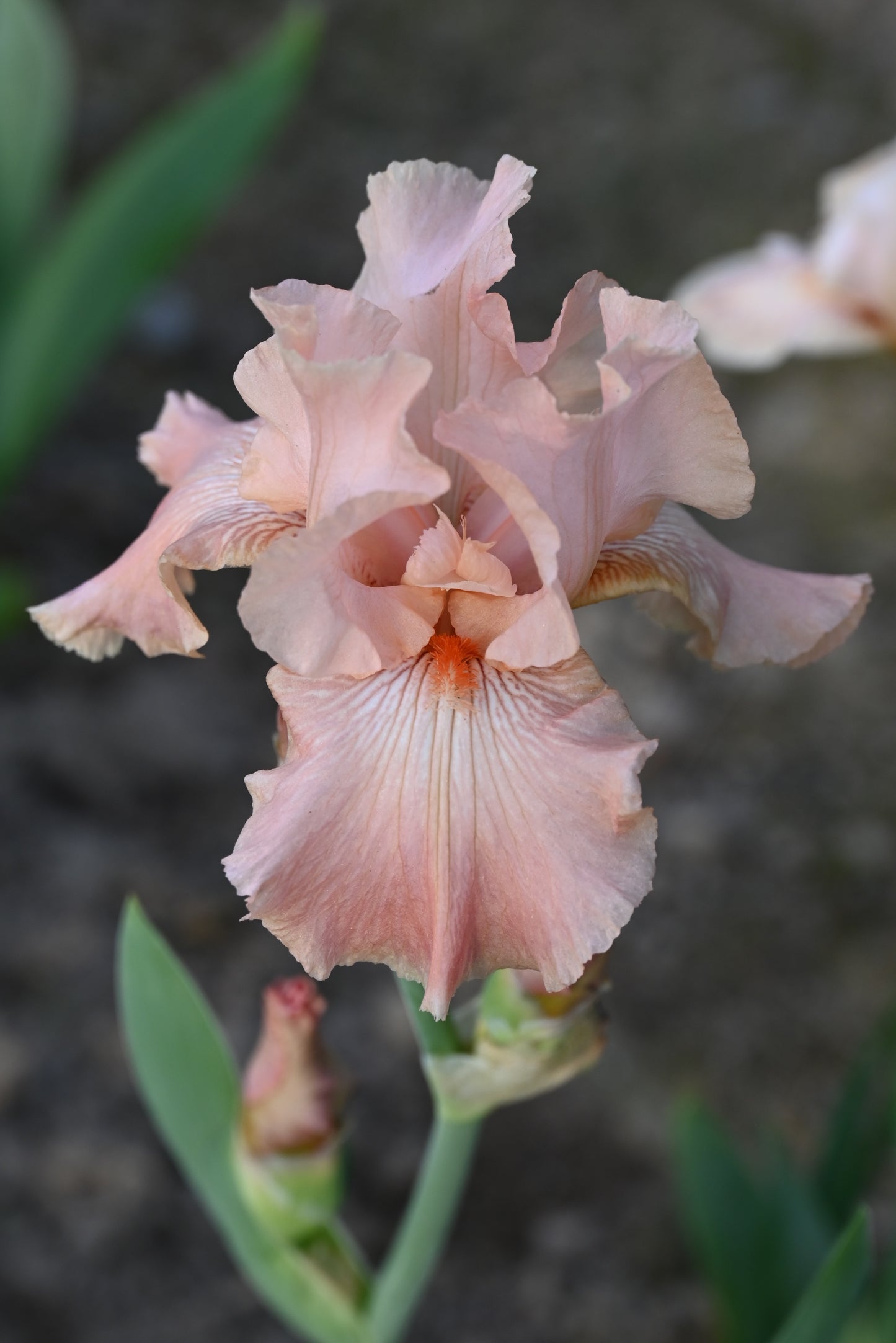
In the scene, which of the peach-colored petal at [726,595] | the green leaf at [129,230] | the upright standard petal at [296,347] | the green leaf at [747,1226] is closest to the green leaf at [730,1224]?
the green leaf at [747,1226]

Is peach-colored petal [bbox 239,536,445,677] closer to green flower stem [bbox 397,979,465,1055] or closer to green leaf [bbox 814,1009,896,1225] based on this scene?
green flower stem [bbox 397,979,465,1055]

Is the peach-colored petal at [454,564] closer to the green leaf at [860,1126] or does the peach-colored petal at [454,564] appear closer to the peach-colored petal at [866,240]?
the green leaf at [860,1126]

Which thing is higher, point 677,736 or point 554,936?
point 554,936

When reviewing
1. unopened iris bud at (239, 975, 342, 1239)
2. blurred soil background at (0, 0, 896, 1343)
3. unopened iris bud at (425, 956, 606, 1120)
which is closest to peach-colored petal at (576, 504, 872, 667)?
unopened iris bud at (425, 956, 606, 1120)

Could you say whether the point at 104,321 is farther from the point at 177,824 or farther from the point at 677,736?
the point at 677,736

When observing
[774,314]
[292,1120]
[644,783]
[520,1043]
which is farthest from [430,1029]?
[644,783]

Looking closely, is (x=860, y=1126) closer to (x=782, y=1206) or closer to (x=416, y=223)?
(x=782, y=1206)

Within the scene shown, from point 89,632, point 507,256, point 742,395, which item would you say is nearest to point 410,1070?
point 89,632
